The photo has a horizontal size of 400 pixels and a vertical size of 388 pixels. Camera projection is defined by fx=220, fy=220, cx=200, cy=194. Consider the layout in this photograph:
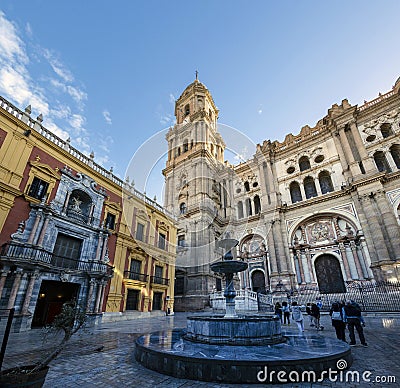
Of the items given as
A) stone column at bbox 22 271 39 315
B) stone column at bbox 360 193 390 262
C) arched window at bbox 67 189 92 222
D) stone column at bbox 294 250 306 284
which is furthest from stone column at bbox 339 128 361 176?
stone column at bbox 22 271 39 315

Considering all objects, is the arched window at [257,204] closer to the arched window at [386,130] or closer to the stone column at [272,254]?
the stone column at [272,254]

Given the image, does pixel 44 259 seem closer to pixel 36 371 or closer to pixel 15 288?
pixel 15 288

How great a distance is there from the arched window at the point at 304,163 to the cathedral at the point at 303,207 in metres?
0.12

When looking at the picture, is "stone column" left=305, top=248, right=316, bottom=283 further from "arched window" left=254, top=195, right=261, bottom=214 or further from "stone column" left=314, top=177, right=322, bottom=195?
"arched window" left=254, top=195, right=261, bottom=214

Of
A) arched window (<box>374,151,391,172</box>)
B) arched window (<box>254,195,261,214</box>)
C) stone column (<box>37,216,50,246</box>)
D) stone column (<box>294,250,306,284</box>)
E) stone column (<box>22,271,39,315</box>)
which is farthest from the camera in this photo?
arched window (<box>254,195,261,214</box>)

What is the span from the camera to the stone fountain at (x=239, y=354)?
3670mm

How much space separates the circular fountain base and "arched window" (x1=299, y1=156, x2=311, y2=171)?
23.9 m

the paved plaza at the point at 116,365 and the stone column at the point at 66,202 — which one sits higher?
the stone column at the point at 66,202

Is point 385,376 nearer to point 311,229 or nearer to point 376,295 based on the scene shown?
point 376,295

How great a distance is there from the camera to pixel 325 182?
2386cm

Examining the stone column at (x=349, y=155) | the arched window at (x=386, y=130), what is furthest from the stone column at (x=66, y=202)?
the arched window at (x=386, y=130)

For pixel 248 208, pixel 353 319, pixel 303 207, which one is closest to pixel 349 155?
pixel 303 207

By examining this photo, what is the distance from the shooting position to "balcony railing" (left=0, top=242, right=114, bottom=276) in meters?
9.55

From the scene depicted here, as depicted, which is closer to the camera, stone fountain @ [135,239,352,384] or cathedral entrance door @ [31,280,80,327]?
stone fountain @ [135,239,352,384]
